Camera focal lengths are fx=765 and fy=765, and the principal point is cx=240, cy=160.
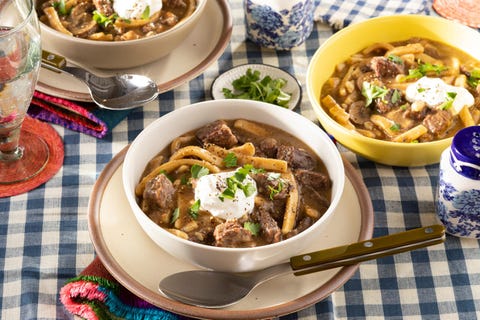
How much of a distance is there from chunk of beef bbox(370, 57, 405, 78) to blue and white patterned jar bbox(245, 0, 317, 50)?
1.75 ft

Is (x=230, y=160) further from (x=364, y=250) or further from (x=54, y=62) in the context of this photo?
(x=54, y=62)

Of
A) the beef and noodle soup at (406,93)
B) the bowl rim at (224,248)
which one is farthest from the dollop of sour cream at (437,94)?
the bowl rim at (224,248)

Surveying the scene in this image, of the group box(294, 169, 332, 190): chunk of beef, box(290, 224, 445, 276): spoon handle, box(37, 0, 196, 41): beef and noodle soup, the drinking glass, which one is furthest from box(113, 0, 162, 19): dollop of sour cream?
box(290, 224, 445, 276): spoon handle

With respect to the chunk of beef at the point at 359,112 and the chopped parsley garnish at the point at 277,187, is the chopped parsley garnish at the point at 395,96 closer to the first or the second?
the chunk of beef at the point at 359,112

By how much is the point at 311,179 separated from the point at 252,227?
0.39 metres

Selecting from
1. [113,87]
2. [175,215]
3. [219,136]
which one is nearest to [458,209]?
[219,136]

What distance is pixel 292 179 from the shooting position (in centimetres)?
318

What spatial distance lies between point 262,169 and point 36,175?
45.2 inches

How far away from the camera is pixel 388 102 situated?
3791 mm

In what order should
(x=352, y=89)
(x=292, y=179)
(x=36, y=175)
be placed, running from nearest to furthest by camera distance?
(x=292, y=179) < (x=36, y=175) < (x=352, y=89)

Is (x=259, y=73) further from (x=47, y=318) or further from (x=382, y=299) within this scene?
(x=47, y=318)

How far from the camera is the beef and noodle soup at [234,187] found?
299 centimetres

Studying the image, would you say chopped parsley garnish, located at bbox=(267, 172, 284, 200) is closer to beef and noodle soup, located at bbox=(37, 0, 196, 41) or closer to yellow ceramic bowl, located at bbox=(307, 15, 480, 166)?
yellow ceramic bowl, located at bbox=(307, 15, 480, 166)

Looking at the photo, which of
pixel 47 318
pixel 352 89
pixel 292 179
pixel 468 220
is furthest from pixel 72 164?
pixel 468 220
